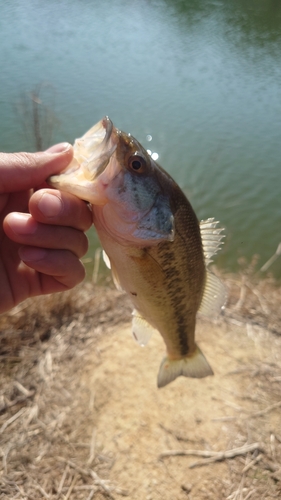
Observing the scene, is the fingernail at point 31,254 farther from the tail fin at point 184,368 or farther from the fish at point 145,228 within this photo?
the tail fin at point 184,368

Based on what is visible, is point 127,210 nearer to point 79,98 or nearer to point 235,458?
point 235,458

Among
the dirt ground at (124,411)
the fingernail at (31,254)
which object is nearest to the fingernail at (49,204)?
the fingernail at (31,254)

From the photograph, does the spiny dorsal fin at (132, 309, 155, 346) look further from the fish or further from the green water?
the green water

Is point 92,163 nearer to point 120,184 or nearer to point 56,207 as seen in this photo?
point 120,184

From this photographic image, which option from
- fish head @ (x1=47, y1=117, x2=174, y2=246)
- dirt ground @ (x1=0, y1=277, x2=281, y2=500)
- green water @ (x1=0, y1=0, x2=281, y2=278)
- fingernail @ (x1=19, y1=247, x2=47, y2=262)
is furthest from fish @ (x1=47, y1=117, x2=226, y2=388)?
green water @ (x1=0, y1=0, x2=281, y2=278)

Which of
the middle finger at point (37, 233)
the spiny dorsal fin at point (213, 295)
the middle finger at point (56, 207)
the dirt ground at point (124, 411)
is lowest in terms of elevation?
the dirt ground at point (124, 411)

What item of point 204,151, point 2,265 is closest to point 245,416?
point 2,265

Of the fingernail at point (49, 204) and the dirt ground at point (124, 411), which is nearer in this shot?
the fingernail at point (49, 204)

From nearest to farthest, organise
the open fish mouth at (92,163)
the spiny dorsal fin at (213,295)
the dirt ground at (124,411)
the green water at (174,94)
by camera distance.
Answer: the open fish mouth at (92,163), the spiny dorsal fin at (213,295), the dirt ground at (124,411), the green water at (174,94)
